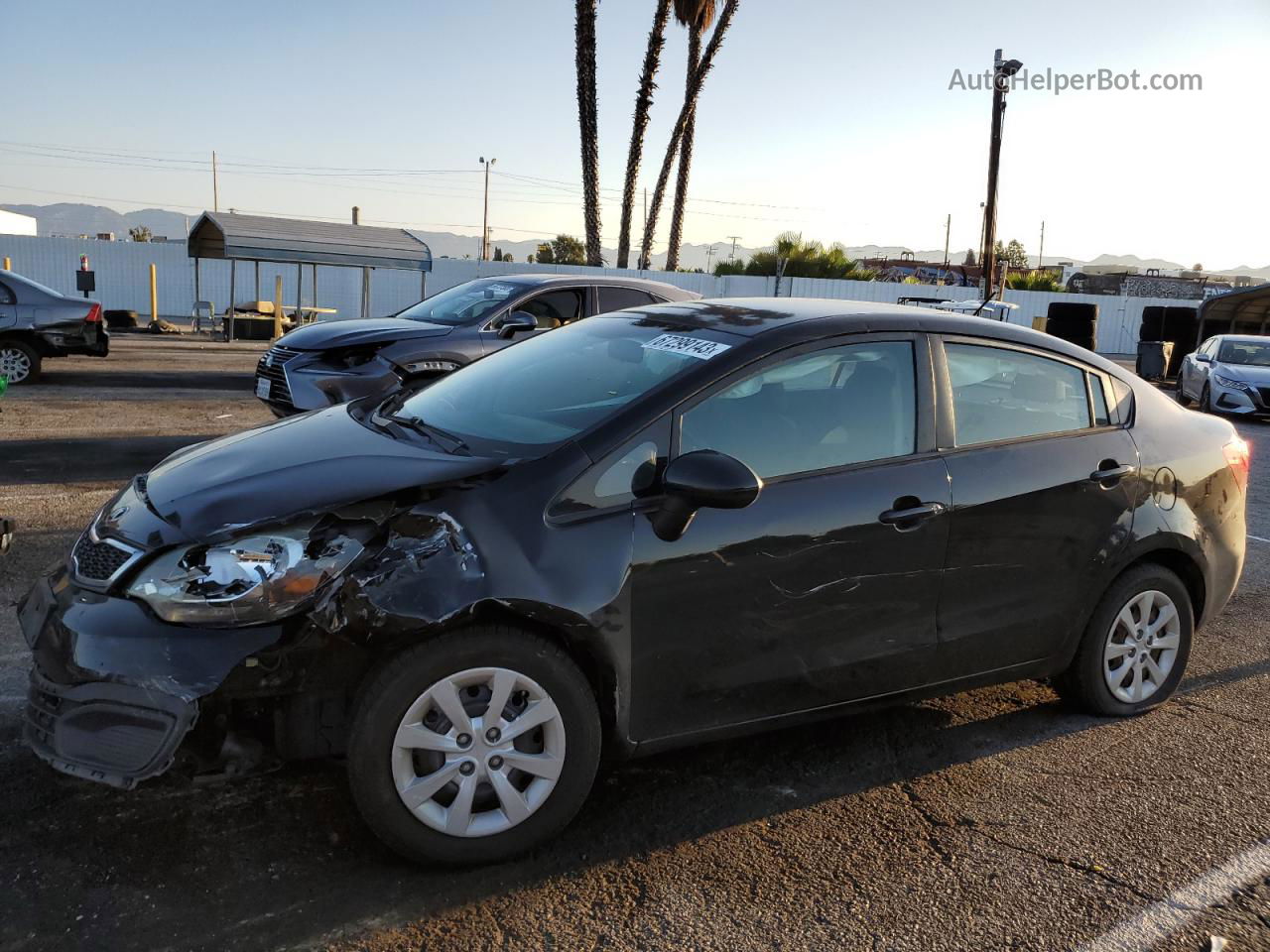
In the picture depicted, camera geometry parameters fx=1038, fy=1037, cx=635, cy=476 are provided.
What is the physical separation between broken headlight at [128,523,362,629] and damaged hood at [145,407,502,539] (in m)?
0.07

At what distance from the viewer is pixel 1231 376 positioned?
597 inches

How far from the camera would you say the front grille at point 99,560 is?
2920 millimetres

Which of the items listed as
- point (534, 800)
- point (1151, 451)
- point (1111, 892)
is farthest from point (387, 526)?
point (1151, 451)

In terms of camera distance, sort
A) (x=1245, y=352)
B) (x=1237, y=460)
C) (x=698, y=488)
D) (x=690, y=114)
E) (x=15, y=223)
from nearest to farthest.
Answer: (x=698, y=488), (x=1237, y=460), (x=1245, y=352), (x=690, y=114), (x=15, y=223)

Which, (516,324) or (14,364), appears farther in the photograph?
(14,364)

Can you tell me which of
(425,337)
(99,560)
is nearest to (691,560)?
(99,560)

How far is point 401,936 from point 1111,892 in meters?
1.98

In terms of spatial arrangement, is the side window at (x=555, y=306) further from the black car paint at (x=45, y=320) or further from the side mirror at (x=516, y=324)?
the black car paint at (x=45, y=320)

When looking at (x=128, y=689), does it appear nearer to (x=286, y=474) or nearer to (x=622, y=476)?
(x=286, y=474)

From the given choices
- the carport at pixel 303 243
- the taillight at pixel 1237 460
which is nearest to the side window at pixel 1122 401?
the taillight at pixel 1237 460

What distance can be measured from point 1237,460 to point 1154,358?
19292mm

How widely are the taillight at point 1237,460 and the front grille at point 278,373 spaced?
6.70 meters

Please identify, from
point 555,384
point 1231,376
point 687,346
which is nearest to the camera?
point 687,346

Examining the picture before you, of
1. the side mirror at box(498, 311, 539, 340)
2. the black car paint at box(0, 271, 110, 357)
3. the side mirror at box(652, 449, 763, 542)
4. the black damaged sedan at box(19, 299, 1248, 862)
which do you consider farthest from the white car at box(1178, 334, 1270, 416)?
the black car paint at box(0, 271, 110, 357)
